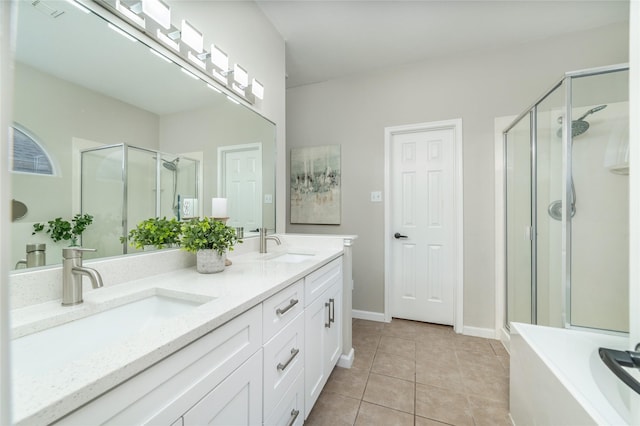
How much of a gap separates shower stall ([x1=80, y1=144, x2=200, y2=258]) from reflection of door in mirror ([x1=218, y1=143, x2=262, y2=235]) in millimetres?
274

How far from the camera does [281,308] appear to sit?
999mm

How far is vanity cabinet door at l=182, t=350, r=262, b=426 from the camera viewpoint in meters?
0.63

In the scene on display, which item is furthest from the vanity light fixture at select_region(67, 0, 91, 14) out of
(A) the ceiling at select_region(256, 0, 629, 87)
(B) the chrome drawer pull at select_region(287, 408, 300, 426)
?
(B) the chrome drawer pull at select_region(287, 408, 300, 426)

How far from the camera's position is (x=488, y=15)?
195 centimetres

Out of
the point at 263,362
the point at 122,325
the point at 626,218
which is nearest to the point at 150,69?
the point at 122,325

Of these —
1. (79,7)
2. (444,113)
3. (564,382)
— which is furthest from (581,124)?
(79,7)

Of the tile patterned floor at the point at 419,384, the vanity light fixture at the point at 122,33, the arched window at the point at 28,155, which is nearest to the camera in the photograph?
the arched window at the point at 28,155

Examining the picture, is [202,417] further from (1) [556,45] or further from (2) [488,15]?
(1) [556,45]

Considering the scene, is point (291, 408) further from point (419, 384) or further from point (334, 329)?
point (419, 384)

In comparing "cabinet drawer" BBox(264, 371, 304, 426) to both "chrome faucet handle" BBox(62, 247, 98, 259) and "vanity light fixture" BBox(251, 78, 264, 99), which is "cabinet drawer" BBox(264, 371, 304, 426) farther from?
"vanity light fixture" BBox(251, 78, 264, 99)

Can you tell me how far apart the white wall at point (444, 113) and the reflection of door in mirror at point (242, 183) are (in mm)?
1183

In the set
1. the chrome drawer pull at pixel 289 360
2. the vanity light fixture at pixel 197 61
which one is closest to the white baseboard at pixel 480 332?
the chrome drawer pull at pixel 289 360

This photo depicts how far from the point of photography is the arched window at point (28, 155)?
72 cm

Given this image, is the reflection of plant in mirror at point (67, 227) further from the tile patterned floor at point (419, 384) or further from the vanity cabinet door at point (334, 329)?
the tile patterned floor at point (419, 384)
